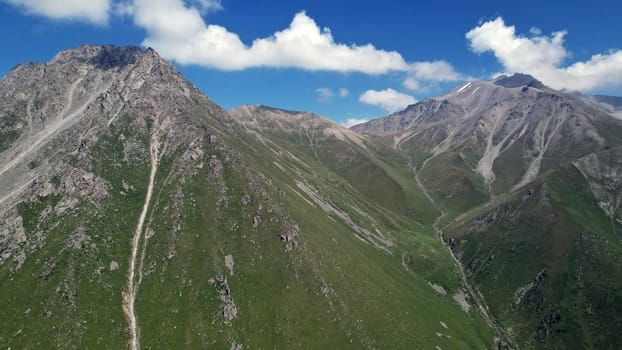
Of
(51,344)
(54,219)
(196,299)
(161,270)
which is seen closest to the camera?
(51,344)

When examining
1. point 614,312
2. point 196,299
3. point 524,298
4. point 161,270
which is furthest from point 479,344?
point 161,270

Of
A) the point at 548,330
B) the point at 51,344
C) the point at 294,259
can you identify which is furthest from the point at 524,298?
the point at 51,344

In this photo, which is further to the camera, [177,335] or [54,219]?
[54,219]

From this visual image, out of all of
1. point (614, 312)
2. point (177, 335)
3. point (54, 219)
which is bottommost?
point (614, 312)

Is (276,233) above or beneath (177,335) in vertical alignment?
above

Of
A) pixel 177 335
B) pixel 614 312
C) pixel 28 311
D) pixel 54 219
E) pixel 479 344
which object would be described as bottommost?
pixel 479 344

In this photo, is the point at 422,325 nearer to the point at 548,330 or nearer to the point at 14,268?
the point at 548,330

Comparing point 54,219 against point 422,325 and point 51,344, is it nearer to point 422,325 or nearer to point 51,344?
point 51,344

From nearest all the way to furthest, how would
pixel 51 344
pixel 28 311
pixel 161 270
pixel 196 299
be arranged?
pixel 51 344, pixel 28 311, pixel 196 299, pixel 161 270

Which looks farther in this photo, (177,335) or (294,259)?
(294,259)
